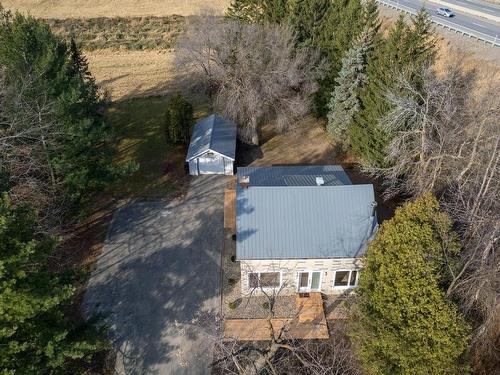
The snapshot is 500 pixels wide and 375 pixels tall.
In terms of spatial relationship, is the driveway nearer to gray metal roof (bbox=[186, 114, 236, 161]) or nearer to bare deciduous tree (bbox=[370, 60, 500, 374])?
gray metal roof (bbox=[186, 114, 236, 161])

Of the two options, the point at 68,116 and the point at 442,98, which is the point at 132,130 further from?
the point at 442,98

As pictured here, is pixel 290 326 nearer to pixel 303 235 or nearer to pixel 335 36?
pixel 303 235

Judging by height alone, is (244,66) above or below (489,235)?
above

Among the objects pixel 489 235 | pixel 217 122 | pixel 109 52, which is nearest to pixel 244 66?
pixel 217 122

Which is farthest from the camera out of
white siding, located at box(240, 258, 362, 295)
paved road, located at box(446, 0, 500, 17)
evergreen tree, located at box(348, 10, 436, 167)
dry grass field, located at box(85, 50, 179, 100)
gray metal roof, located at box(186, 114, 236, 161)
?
dry grass field, located at box(85, 50, 179, 100)

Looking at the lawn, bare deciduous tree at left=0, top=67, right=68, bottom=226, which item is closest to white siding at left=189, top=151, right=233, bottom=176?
the lawn

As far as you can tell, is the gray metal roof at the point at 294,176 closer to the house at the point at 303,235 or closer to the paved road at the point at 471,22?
the house at the point at 303,235

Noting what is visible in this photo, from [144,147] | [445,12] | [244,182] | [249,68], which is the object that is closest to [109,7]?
[144,147]
